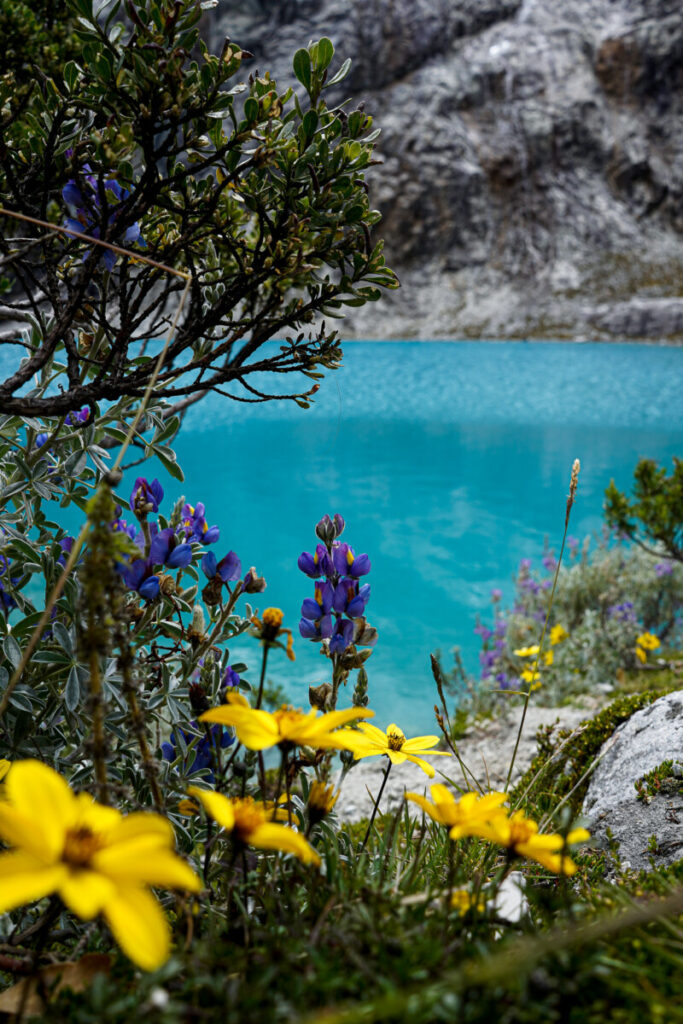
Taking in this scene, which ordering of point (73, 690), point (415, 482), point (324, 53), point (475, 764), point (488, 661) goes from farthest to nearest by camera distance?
point (415, 482)
point (488, 661)
point (475, 764)
point (324, 53)
point (73, 690)

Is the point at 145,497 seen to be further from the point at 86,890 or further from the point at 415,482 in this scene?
the point at 415,482

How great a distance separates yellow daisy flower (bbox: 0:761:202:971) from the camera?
471 mm

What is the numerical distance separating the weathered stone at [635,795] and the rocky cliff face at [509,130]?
5162 cm

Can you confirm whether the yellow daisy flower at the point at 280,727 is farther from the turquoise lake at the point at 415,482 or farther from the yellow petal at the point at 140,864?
the turquoise lake at the point at 415,482

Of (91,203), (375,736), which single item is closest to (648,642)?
(375,736)

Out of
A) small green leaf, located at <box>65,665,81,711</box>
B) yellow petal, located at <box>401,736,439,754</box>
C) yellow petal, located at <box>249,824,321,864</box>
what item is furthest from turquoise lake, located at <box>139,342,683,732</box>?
yellow petal, located at <box>249,824,321,864</box>

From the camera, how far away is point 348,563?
1.25 metres

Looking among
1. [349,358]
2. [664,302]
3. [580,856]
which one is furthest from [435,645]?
[664,302]

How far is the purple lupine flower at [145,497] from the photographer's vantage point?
49.5 inches

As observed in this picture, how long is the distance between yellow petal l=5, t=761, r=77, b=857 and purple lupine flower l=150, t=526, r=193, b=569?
75 centimetres

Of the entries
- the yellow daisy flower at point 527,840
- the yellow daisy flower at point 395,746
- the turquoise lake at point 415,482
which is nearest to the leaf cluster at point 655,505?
the turquoise lake at point 415,482

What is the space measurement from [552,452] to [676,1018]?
52.5 feet

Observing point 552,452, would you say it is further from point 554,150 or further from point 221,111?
point 554,150

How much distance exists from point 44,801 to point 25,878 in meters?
0.06
